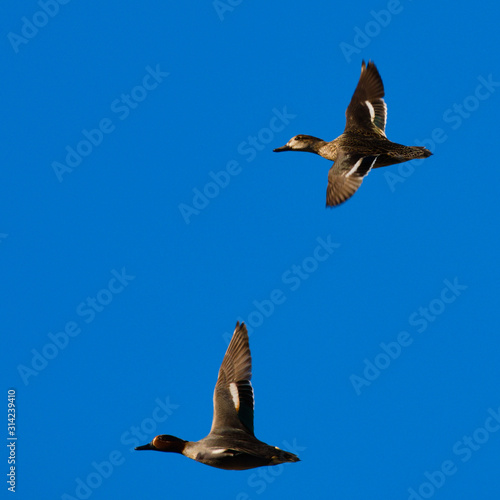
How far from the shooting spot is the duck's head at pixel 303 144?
14141 millimetres

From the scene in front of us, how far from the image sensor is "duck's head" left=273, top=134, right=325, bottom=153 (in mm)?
14141

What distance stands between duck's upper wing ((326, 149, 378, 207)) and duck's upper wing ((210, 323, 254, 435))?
2059mm

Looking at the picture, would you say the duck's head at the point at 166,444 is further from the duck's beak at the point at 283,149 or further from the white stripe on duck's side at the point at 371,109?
the white stripe on duck's side at the point at 371,109

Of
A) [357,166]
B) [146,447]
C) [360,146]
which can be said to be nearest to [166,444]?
[146,447]

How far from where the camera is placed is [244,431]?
1100 centimetres

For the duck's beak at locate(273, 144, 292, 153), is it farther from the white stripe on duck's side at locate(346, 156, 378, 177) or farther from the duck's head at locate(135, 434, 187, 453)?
the duck's head at locate(135, 434, 187, 453)

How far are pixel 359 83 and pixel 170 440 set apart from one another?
6.81m

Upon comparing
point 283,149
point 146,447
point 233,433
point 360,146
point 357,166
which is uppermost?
point 360,146

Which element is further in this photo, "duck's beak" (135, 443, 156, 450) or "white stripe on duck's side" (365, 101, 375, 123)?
"white stripe on duck's side" (365, 101, 375, 123)

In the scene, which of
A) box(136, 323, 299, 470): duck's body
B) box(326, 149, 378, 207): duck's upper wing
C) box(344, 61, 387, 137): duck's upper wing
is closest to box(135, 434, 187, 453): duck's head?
box(136, 323, 299, 470): duck's body

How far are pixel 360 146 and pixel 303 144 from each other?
5.25 ft

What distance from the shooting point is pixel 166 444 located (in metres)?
11.0

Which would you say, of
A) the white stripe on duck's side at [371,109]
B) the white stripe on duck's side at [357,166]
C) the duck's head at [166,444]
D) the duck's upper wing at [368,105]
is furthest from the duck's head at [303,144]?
the duck's head at [166,444]

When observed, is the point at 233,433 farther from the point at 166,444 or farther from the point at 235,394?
the point at 166,444
